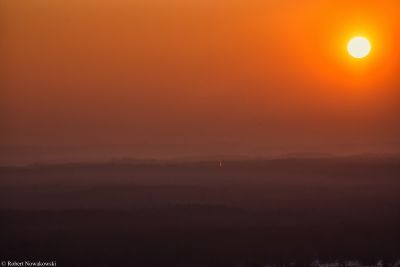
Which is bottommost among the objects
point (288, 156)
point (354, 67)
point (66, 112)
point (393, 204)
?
point (393, 204)

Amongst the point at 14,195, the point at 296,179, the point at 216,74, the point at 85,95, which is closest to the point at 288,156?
the point at 296,179

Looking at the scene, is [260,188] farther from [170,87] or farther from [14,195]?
[14,195]

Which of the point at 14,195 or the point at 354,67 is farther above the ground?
the point at 354,67

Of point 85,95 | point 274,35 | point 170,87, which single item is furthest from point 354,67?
point 85,95

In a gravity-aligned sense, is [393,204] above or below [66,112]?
below

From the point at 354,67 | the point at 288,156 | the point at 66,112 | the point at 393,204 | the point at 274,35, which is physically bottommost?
the point at 393,204

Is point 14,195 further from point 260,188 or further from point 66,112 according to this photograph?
point 260,188
